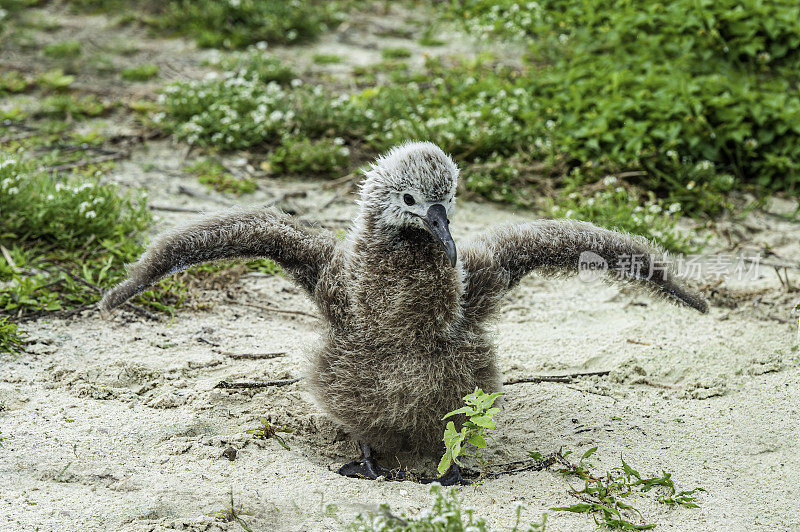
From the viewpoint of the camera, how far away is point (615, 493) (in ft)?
11.5

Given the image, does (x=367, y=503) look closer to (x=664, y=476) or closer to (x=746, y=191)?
(x=664, y=476)

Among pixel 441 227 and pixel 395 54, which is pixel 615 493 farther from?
pixel 395 54

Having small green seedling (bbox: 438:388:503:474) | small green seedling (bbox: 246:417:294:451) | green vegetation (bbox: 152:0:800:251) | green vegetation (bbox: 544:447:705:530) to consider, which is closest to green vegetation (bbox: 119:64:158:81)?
green vegetation (bbox: 152:0:800:251)

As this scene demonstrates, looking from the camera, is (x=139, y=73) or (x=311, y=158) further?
(x=139, y=73)

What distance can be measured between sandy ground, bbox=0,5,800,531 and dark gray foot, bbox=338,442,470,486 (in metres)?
0.13

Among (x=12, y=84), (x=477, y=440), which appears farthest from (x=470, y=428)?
(x=12, y=84)

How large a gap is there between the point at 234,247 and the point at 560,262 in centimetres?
152

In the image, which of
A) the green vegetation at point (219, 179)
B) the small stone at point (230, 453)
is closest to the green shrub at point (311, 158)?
the green vegetation at point (219, 179)

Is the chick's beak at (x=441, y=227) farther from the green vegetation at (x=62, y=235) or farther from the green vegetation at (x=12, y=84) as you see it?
the green vegetation at (x=12, y=84)

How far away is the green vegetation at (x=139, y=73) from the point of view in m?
9.14

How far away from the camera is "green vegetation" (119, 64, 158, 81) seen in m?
9.14

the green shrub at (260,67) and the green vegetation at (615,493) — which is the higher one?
the green shrub at (260,67)

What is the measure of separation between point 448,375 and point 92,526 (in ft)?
5.33

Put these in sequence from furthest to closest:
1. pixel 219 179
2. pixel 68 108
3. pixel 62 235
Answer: pixel 68 108
pixel 219 179
pixel 62 235
